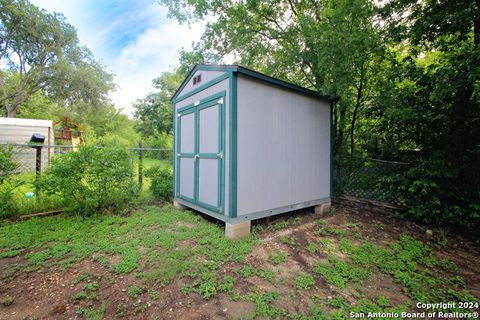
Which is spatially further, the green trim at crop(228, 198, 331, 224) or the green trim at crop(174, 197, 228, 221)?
the green trim at crop(174, 197, 228, 221)

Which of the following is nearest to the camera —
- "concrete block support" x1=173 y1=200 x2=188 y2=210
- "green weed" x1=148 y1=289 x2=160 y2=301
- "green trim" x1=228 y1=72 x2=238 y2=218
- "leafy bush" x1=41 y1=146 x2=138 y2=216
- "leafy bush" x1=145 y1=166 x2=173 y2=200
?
"green weed" x1=148 y1=289 x2=160 y2=301

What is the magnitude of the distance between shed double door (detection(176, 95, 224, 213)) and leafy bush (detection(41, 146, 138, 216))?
1039mm

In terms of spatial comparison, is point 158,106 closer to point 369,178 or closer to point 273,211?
point 273,211

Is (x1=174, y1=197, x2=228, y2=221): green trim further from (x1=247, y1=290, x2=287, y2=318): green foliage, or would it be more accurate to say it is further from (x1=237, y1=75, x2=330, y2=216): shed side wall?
(x1=247, y1=290, x2=287, y2=318): green foliage

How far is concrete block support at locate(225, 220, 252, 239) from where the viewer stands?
291cm

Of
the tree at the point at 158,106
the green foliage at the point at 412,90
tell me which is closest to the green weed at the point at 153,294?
the green foliage at the point at 412,90

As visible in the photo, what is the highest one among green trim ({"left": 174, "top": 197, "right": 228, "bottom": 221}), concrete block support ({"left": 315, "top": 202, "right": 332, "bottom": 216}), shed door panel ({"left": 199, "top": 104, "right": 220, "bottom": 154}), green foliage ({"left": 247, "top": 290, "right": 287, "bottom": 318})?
shed door panel ({"left": 199, "top": 104, "right": 220, "bottom": 154})

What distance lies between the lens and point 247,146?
3.03 m

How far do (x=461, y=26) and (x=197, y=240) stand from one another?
186 inches

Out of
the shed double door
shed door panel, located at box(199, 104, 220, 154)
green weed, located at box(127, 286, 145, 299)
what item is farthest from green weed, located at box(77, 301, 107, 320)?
shed door panel, located at box(199, 104, 220, 154)

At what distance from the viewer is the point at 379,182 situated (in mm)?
4270

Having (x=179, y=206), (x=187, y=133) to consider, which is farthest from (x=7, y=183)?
(x=187, y=133)

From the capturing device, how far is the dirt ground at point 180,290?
5.46 feet

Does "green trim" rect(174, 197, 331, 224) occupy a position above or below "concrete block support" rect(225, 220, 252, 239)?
above
